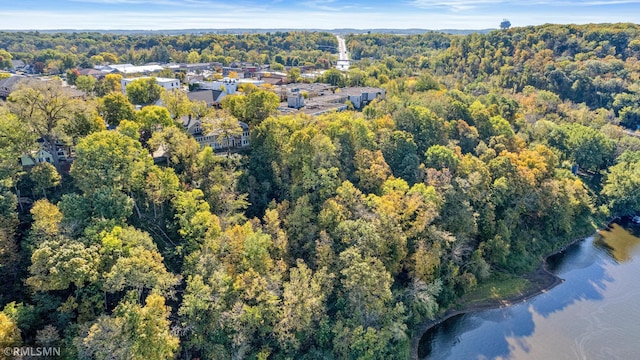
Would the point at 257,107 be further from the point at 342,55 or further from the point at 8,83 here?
the point at 342,55

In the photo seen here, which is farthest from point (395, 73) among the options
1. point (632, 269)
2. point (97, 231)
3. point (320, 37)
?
point (320, 37)

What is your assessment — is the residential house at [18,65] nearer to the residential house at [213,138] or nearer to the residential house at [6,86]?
the residential house at [6,86]

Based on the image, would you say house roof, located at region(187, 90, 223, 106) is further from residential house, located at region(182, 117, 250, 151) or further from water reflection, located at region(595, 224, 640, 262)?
water reflection, located at region(595, 224, 640, 262)

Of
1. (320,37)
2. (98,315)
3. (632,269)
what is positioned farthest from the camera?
(320,37)

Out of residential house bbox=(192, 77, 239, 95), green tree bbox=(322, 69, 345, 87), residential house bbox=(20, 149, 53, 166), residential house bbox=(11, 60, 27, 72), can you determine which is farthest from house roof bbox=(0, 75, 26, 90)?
green tree bbox=(322, 69, 345, 87)

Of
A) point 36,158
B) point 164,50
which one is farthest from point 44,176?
point 164,50

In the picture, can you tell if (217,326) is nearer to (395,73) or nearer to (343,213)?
(343,213)
